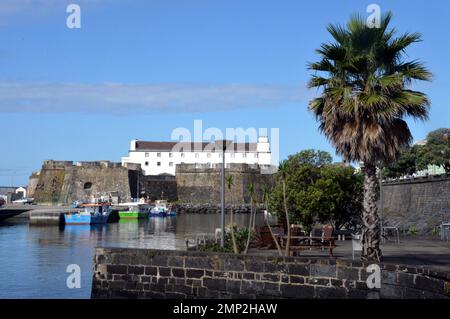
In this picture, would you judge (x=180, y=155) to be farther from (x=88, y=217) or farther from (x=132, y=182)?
(x=88, y=217)

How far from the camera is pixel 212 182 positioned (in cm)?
10975

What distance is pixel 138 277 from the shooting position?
1602 cm

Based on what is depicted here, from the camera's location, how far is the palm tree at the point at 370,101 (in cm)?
1547

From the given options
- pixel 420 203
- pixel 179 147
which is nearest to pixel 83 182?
pixel 179 147

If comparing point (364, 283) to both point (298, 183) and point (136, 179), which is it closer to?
point (298, 183)

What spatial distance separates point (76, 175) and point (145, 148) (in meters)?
25.3

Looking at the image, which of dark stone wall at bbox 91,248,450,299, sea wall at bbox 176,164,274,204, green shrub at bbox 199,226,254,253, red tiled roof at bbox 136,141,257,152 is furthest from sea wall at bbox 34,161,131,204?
dark stone wall at bbox 91,248,450,299

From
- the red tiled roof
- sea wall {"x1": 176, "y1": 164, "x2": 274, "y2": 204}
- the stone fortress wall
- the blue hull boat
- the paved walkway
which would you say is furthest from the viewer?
the red tiled roof

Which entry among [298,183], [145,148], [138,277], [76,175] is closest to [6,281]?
[138,277]

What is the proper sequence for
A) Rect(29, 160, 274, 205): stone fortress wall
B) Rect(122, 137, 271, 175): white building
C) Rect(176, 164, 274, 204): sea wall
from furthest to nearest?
1. Rect(122, 137, 271, 175): white building
2. Rect(176, 164, 274, 204): sea wall
3. Rect(29, 160, 274, 205): stone fortress wall

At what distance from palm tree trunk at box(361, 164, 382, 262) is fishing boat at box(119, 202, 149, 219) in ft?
227

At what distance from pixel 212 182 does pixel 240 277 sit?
94.7m

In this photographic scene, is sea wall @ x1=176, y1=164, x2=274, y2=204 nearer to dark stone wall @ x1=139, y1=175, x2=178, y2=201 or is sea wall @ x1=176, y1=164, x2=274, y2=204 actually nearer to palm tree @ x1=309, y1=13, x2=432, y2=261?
dark stone wall @ x1=139, y1=175, x2=178, y2=201

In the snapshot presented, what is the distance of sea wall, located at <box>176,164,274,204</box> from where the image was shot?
108 m
